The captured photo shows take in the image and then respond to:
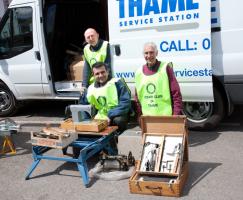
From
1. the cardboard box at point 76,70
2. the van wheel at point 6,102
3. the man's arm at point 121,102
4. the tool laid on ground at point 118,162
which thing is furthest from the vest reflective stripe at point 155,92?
the van wheel at point 6,102

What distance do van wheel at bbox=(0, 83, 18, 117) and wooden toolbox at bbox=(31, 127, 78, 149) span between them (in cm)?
319

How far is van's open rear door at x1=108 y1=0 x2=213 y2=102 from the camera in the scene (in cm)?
545

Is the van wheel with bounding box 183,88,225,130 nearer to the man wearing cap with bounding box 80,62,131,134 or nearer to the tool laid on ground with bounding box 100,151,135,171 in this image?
the man wearing cap with bounding box 80,62,131,134

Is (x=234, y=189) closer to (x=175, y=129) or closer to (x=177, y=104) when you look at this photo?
(x=175, y=129)

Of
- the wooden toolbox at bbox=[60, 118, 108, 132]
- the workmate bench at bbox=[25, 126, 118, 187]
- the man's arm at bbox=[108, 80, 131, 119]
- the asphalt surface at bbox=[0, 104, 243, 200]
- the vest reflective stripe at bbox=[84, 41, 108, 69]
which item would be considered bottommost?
the asphalt surface at bbox=[0, 104, 243, 200]

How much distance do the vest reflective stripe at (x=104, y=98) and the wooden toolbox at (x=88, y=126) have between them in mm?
301

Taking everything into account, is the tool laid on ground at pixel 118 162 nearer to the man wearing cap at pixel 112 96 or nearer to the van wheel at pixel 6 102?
the man wearing cap at pixel 112 96

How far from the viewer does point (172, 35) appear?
18.5 feet

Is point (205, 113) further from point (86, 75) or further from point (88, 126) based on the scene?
point (88, 126)

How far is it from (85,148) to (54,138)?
369 millimetres

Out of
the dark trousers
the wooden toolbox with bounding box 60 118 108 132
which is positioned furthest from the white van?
the wooden toolbox with bounding box 60 118 108 132

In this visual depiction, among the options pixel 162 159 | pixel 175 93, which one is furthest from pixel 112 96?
pixel 162 159

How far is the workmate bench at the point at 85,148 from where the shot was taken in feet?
14.6

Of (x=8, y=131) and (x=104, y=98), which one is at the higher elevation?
(x=104, y=98)
